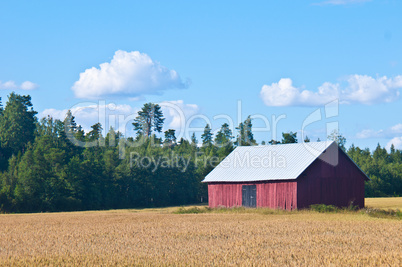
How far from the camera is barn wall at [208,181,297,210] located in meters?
46.1

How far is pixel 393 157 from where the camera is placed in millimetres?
128250

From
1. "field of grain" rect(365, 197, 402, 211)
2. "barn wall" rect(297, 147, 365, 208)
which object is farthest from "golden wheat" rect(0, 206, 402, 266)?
"field of grain" rect(365, 197, 402, 211)

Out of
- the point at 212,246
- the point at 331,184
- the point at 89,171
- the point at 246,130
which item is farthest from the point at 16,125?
the point at 212,246

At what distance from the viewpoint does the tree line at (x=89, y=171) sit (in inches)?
2542

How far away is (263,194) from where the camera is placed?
158ft

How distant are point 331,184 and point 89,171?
33.6 meters

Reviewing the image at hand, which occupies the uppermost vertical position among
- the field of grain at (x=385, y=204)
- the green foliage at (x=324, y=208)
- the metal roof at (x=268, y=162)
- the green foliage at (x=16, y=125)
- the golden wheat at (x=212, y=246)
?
the green foliage at (x=16, y=125)

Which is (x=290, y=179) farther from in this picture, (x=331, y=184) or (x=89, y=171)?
(x=89, y=171)

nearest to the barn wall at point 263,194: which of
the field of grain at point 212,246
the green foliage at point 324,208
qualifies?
the green foliage at point 324,208

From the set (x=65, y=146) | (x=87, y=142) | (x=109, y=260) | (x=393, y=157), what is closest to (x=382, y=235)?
(x=109, y=260)

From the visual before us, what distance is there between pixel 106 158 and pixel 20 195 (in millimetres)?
20250

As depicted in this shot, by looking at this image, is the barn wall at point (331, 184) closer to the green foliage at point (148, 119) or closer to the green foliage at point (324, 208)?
the green foliage at point (324, 208)

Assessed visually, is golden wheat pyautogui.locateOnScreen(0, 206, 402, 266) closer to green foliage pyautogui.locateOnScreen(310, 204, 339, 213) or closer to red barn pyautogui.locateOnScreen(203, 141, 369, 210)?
green foliage pyautogui.locateOnScreen(310, 204, 339, 213)

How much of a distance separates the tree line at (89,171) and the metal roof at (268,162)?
21.9 m
